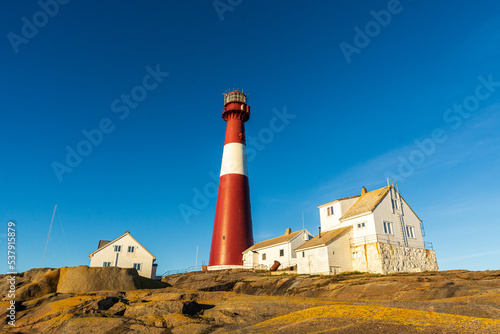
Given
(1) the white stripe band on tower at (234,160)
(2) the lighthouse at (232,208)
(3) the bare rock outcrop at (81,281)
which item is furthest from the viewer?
(1) the white stripe band on tower at (234,160)

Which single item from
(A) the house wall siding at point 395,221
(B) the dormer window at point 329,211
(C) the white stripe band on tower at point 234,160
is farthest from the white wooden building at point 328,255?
(C) the white stripe band on tower at point 234,160

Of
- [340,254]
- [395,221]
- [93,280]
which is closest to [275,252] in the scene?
[340,254]

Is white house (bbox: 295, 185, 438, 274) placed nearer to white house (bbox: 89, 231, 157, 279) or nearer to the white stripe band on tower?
the white stripe band on tower

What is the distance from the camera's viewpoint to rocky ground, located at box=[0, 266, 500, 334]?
10969 mm

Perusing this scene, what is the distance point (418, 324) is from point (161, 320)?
10.6m

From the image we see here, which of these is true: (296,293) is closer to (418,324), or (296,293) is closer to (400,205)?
(418,324)

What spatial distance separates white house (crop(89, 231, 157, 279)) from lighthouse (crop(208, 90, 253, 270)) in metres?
8.55

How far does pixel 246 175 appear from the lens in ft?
143

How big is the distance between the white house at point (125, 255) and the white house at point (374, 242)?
20.7m

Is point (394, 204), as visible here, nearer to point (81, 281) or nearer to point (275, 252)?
point (275, 252)

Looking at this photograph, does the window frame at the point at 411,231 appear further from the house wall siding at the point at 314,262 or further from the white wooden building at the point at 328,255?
the house wall siding at the point at 314,262

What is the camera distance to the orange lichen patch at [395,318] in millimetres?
9695

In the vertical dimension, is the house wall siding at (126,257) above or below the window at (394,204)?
below

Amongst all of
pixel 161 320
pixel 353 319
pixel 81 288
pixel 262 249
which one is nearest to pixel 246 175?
pixel 262 249
